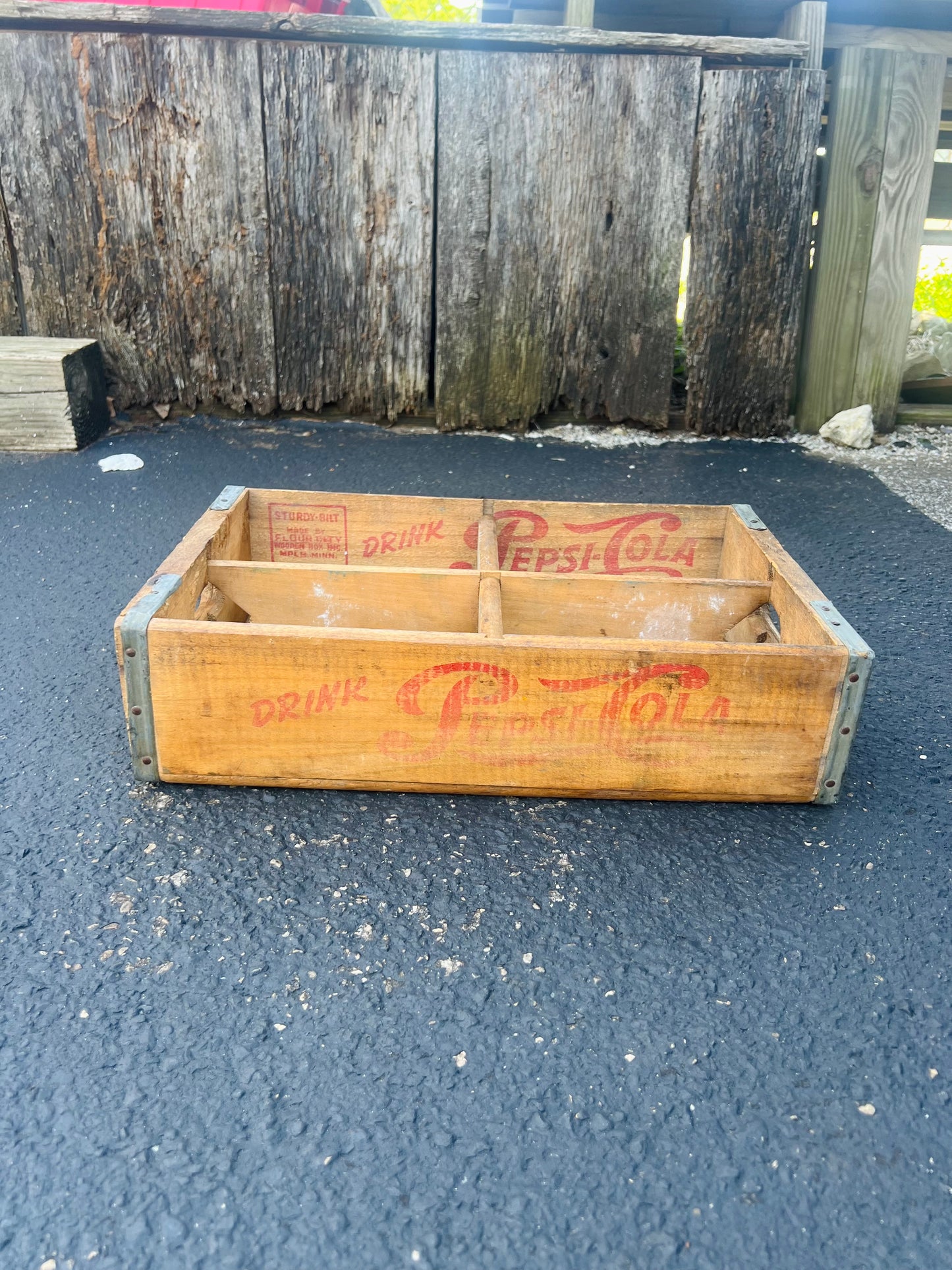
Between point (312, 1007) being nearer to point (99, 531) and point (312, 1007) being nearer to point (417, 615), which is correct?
point (417, 615)

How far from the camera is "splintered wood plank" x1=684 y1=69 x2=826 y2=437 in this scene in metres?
Result: 4.58

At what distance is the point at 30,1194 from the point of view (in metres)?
1.39

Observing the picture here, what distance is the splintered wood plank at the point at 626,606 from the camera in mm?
2648

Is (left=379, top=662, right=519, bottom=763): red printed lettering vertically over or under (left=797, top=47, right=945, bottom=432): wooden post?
under

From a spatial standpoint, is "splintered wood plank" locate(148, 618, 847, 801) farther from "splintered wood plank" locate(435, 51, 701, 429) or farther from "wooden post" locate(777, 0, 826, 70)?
"wooden post" locate(777, 0, 826, 70)

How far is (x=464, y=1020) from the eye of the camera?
67.5 inches

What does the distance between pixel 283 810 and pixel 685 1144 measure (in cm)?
112

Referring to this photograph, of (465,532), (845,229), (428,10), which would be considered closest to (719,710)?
(465,532)

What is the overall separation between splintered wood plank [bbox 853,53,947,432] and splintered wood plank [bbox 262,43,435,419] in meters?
2.18

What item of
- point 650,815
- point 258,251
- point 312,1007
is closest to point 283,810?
point 312,1007

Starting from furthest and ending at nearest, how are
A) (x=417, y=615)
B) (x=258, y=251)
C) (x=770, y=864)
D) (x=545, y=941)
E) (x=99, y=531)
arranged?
(x=258, y=251), (x=99, y=531), (x=417, y=615), (x=770, y=864), (x=545, y=941)

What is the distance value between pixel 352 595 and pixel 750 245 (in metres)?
3.19

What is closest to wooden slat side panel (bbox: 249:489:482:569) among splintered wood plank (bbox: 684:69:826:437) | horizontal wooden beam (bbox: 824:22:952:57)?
splintered wood plank (bbox: 684:69:826:437)

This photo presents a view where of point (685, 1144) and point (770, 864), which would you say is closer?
point (685, 1144)
